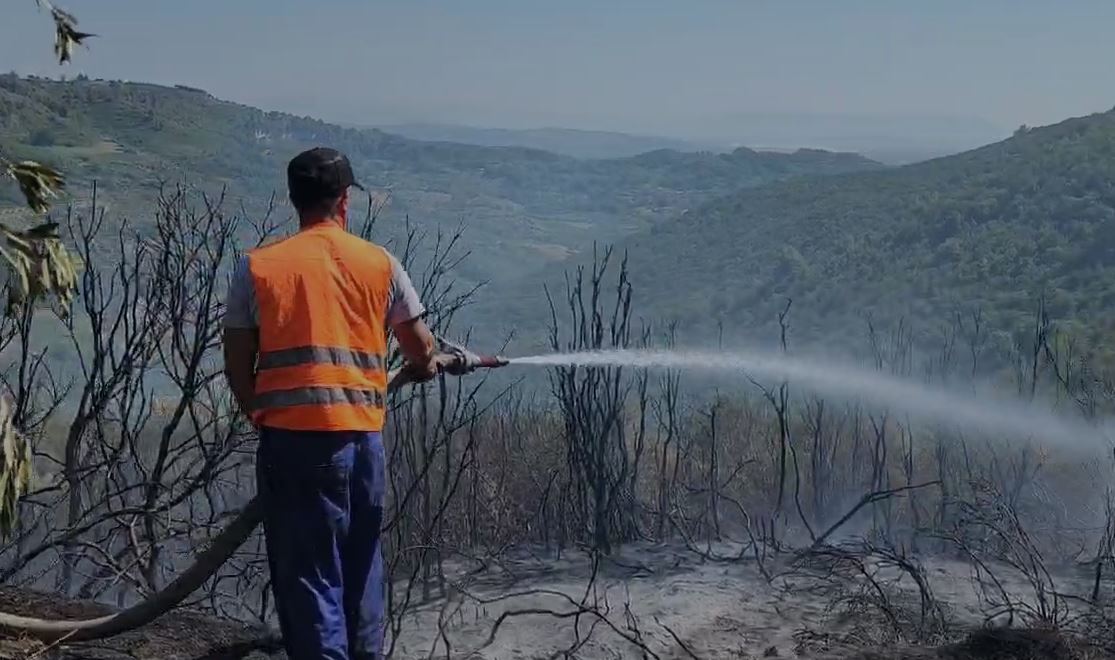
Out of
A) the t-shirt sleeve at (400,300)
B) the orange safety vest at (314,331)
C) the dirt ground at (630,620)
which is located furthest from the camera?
the dirt ground at (630,620)

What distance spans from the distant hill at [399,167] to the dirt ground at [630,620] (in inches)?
723

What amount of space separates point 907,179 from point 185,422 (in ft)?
78.7

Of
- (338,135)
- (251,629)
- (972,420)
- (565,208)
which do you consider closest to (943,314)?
(972,420)

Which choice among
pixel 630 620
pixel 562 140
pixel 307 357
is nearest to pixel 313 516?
pixel 307 357

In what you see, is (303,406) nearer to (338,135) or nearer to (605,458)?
(605,458)

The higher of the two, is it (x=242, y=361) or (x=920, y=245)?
(x=242, y=361)

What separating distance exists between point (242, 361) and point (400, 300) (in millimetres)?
565

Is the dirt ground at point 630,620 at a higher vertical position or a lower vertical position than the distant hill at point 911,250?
lower

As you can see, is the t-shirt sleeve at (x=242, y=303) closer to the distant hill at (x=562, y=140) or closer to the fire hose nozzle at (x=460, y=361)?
the fire hose nozzle at (x=460, y=361)

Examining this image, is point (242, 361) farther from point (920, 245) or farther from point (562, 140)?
point (562, 140)

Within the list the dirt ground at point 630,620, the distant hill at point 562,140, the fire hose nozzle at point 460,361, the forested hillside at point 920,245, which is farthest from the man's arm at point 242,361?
the distant hill at point 562,140

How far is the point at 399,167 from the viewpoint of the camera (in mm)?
40438

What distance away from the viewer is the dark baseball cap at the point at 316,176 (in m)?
4.09

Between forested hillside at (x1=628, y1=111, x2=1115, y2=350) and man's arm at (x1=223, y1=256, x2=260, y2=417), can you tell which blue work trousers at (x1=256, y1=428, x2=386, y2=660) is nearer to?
man's arm at (x1=223, y1=256, x2=260, y2=417)
